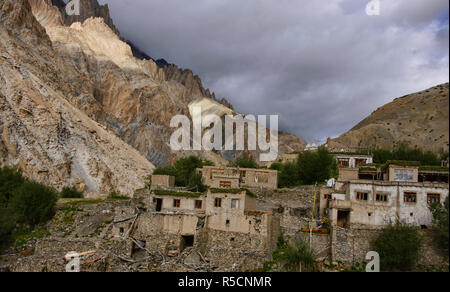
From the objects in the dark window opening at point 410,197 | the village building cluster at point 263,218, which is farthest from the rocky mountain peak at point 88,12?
the dark window opening at point 410,197

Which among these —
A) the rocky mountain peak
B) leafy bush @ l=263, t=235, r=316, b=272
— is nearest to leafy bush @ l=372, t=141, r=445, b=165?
leafy bush @ l=263, t=235, r=316, b=272

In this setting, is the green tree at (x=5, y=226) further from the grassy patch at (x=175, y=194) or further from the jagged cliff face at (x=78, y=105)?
the jagged cliff face at (x=78, y=105)

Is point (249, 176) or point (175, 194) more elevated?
point (249, 176)

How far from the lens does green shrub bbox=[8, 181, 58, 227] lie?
104ft

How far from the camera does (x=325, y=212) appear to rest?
30797mm

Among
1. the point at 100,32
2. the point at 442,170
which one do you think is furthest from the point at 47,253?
the point at 100,32

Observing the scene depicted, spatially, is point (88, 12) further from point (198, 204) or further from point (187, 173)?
point (198, 204)

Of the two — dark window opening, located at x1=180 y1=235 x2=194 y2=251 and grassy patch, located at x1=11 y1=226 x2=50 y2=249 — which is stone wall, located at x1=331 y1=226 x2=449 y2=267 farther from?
grassy patch, located at x1=11 y1=226 x2=50 y2=249

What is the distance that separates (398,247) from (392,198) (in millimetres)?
4121

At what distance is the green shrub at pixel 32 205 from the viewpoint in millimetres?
31797

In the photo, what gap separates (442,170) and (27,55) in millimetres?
72988

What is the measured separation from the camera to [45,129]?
2589 inches

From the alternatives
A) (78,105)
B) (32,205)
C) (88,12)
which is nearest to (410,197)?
(32,205)
